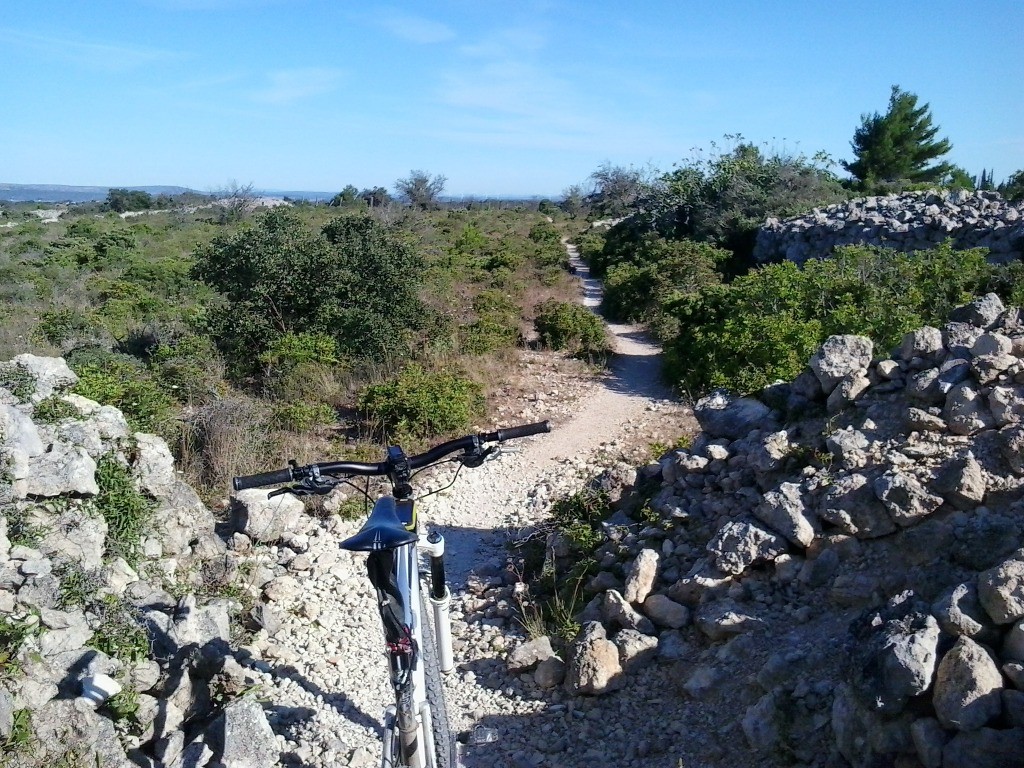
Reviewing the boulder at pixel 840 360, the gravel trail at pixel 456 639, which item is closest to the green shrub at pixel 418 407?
the gravel trail at pixel 456 639

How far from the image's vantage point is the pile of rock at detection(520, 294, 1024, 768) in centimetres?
306

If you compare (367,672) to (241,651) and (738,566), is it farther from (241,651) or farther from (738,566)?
(738,566)

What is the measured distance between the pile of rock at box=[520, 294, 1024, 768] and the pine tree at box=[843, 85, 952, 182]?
25530mm

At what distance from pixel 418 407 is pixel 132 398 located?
2.93 m

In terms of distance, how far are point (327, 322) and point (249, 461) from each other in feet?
14.4

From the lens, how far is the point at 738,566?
4.54 m

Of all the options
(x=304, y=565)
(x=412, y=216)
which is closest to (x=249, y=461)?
(x=304, y=565)

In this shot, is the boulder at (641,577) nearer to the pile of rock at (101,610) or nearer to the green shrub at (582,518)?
the green shrub at (582,518)

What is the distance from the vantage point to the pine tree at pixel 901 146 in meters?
27.8

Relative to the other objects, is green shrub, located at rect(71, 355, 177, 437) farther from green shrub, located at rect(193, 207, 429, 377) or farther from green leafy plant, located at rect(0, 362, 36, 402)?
green shrub, located at rect(193, 207, 429, 377)

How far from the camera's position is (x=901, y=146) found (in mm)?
28125

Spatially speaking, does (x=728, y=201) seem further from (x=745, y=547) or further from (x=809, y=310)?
(x=745, y=547)

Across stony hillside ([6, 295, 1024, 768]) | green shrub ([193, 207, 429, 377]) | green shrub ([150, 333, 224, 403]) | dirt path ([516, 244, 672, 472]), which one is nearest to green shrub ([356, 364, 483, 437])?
dirt path ([516, 244, 672, 472])

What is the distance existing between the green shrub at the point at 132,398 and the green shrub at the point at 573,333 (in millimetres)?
6722
